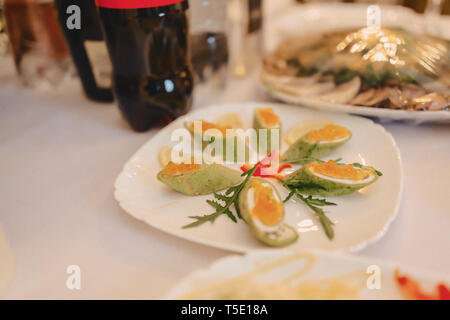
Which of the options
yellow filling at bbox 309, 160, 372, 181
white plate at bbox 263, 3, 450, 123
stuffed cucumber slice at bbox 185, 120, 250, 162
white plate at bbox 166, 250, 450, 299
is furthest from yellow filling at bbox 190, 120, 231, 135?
white plate at bbox 263, 3, 450, 123

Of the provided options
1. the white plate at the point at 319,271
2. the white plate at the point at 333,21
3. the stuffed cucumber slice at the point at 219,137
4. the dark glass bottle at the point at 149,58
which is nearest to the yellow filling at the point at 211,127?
the stuffed cucumber slice at the point at 219,137

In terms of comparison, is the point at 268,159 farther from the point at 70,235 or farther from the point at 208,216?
the point at 70,235

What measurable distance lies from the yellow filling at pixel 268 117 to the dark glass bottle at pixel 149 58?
21cm

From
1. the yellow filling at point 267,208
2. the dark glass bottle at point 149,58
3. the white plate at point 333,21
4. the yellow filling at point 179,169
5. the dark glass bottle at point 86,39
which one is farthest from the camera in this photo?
the white plate at point 333,21

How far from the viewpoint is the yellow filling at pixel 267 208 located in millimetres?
555

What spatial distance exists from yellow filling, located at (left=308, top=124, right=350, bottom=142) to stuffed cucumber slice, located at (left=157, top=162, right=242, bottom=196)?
200mm

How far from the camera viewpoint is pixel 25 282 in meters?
0.56

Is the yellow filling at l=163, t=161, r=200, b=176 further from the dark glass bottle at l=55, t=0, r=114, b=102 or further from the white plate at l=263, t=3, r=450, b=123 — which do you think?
→ the white plate at l=263, t=3, r=450, b=123

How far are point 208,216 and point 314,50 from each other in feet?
2.23

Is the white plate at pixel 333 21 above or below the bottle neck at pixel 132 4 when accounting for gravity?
below

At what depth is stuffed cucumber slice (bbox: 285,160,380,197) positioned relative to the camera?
2.02 feet

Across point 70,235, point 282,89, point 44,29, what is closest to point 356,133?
point 282,89

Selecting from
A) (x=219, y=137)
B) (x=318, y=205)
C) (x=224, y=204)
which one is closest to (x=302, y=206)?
(x=318, y=205)

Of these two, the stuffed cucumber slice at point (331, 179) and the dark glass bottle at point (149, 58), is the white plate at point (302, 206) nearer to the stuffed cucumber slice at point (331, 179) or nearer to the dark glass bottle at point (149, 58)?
the stuffed cucumber slice at point (331, 179)
